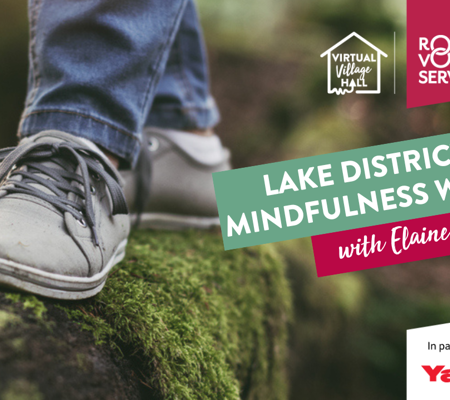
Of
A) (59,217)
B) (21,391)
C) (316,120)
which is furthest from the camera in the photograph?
(316,120)

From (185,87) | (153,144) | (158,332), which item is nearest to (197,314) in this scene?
(158,332)

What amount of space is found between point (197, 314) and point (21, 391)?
21.6 inches

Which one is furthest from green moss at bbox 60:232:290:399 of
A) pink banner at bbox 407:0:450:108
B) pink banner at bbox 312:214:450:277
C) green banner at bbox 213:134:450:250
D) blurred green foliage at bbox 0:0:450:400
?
pink banner at bbox 407:0:450:108

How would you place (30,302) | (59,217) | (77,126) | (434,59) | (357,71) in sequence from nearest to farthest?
1. (30,302)
2. (59,217)
3. (77,126)
4. (434,59)
5. (357,71)

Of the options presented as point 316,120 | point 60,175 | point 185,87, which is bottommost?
point 60,175

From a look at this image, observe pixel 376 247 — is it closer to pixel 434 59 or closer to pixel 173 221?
pixel 173 221

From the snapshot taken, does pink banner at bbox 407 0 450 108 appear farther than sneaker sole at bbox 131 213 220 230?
Yes

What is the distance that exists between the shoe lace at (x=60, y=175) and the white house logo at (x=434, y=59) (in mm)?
2205

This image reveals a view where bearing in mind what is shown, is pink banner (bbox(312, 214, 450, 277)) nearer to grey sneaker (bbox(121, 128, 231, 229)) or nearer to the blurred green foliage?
the blurred green foliage

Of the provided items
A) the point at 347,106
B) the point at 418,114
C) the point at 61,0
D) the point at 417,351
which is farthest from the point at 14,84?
the point at 418,114

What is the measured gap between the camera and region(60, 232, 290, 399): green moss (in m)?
0.81

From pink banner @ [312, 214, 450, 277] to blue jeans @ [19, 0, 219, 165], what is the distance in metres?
1.20

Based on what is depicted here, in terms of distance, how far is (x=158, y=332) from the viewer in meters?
0.83

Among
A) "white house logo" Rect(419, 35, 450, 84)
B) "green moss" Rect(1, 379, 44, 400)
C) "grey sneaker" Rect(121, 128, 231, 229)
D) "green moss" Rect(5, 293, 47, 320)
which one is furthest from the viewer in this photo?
"white house logo" Rect(419, 35, 450, 84)
